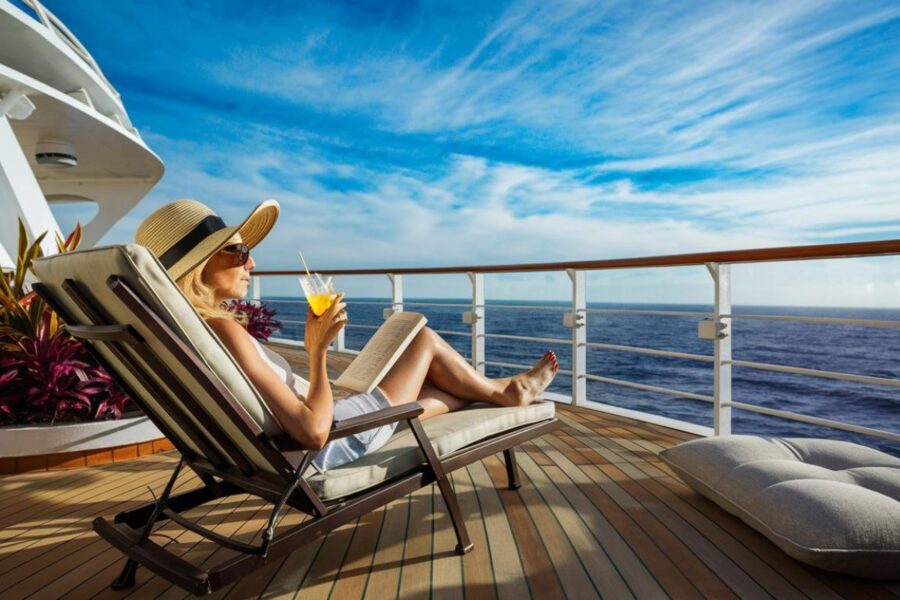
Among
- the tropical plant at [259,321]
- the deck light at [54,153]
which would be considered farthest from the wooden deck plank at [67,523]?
the deck light at [54,153]

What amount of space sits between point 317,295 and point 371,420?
35cm

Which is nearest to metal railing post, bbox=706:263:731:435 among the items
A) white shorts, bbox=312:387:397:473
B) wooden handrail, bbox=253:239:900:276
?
wooden handrail, bbox=253:239:900:276

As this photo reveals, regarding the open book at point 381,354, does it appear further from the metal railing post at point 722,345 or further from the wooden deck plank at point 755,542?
the metal railing post at point 722,345

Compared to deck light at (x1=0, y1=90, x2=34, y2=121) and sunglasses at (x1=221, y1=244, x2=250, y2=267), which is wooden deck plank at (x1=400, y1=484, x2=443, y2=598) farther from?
deck light at (x1=0, y1=90, x2=34, y2=121)

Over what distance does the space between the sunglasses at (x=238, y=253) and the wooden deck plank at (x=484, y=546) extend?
0.92 metres

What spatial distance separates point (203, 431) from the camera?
1.55 meters

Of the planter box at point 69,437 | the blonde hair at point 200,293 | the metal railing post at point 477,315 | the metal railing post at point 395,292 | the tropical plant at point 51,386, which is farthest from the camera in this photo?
the metal railing post at point 395,292

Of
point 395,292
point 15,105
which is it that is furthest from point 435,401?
point 15,105

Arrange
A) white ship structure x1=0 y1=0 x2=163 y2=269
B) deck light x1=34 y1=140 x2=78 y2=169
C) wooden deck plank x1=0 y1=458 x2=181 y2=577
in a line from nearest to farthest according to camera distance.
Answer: wooden deck plank x1=0 y1=458 x2=181 y2=577 < white ship structure x1=0 y1=0 x2=163 y2=269 < deck light x1=34 y1=140 x2=78 y2=169

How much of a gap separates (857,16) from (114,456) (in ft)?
154

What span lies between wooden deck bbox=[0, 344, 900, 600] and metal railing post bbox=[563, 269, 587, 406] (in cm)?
126

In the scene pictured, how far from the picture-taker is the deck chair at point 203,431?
48.9 inches

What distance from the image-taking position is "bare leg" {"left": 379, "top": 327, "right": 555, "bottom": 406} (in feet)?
6.97

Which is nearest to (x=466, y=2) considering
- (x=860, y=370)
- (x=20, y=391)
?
(x=20, y=391)
